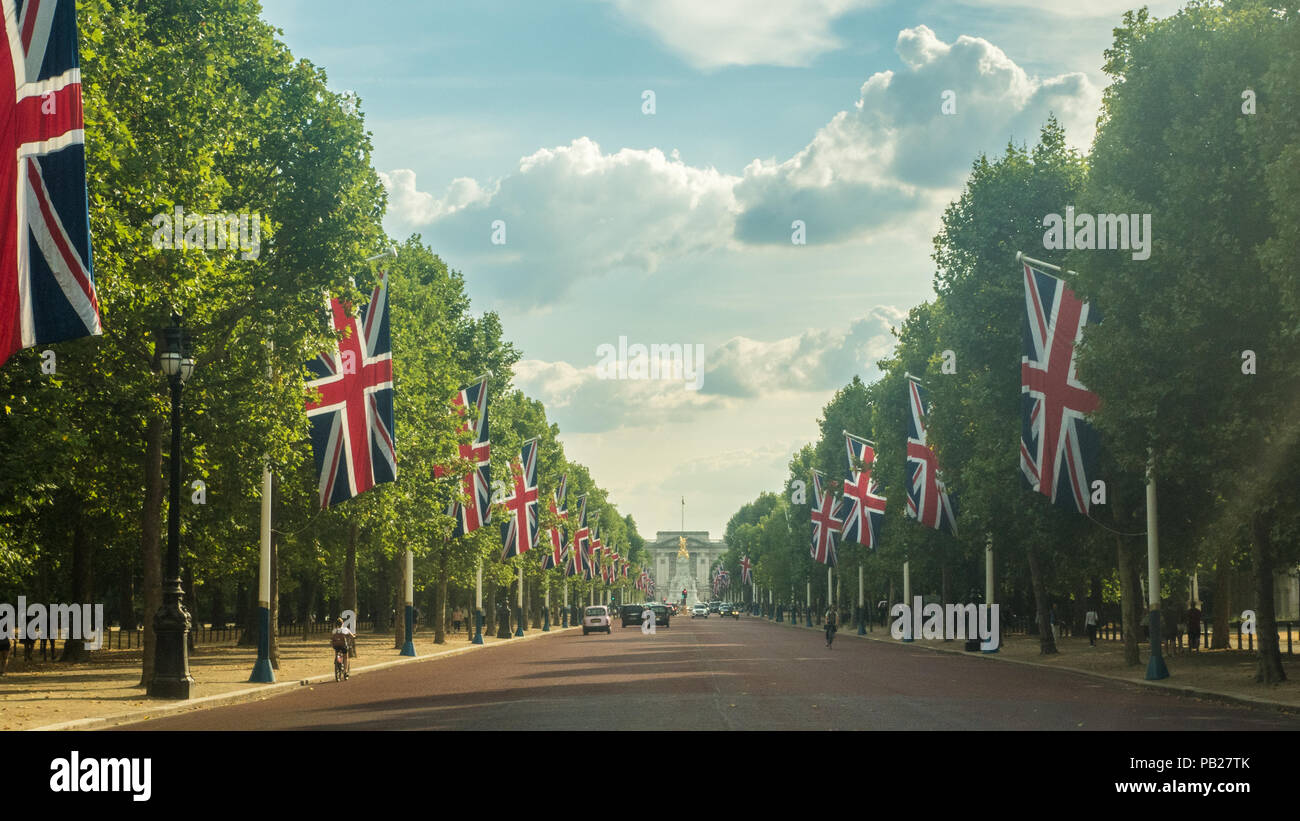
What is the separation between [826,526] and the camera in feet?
279

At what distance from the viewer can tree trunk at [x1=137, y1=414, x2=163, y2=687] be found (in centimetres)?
3198

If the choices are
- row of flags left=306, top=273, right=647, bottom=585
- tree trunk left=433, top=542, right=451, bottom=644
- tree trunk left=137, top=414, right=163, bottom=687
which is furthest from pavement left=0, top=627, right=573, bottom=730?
row of flags left=306, top=273, right=647, bottom=585

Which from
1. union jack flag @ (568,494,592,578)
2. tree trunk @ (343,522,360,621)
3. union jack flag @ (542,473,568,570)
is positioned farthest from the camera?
union jack flag @ (568,494,592,578)

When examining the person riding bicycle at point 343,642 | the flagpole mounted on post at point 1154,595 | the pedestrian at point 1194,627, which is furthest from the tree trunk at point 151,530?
the pedestrian at point 1194,627

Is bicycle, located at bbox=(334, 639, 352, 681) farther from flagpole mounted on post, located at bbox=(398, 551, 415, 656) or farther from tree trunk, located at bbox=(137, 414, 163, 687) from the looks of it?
flagpole mounted on post, located at bbox=(398, 551, 415, 656)

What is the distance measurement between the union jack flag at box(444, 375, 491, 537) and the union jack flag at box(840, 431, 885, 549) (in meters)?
18.5

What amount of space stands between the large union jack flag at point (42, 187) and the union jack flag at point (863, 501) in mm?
49629

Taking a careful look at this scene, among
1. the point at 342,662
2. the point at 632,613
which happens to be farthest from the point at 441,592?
the point at 632,613

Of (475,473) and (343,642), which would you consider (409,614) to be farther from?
(343,642)

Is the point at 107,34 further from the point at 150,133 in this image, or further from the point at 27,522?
the point at 27,522
